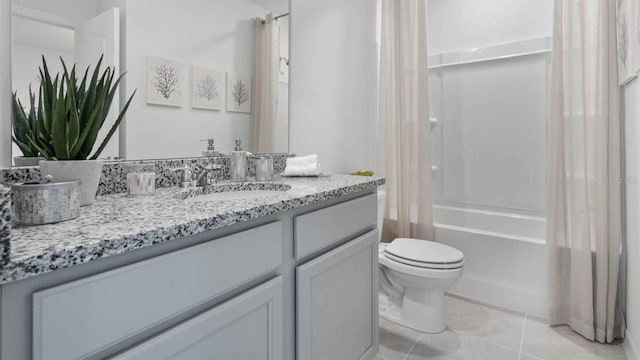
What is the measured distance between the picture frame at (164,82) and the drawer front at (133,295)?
78 cm

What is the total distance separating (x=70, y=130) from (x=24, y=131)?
0.27 metres

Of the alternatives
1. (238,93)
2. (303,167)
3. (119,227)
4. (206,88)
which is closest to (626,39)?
(303,167)

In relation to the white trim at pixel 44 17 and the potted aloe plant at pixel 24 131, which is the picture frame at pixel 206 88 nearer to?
the white trim at pixel 44 17

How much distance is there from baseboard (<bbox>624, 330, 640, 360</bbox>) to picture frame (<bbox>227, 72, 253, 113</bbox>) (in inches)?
85.5

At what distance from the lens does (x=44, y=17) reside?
1.08 meters

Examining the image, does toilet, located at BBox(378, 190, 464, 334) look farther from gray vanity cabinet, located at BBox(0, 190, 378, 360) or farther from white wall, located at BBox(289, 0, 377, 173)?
white wall, located at BBox(289, 0, 377, 173)

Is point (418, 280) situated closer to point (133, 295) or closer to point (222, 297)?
point (222, 297)

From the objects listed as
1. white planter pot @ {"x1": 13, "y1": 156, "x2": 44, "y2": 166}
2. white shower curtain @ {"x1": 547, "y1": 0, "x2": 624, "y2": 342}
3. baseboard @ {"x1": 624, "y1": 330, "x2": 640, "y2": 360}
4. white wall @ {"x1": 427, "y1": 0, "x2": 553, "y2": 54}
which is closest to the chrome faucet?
white planter pot @ {"x1": 13, "y1": 156, "x2": 44, "y2": 166}

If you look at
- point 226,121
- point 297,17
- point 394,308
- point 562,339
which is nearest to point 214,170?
point 226,121

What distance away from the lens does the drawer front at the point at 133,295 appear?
0.58 meters

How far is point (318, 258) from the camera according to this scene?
1.28 m

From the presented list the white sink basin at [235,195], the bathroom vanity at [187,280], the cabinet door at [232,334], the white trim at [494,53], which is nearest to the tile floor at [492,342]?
the bathroom vanity at [187,280]

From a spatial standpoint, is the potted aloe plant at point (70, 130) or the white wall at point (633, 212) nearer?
the potted aloe plant at point (70, 130)

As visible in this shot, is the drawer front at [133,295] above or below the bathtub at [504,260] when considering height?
above
